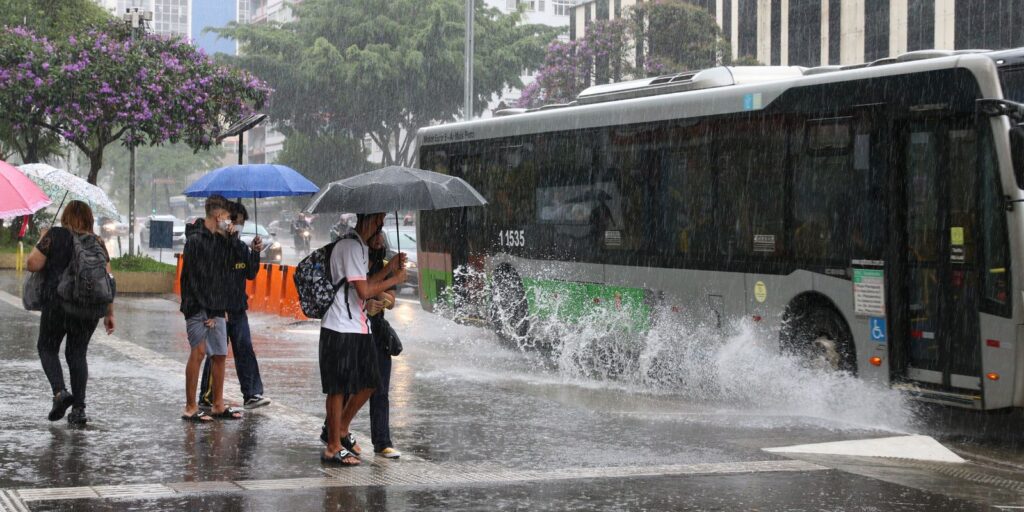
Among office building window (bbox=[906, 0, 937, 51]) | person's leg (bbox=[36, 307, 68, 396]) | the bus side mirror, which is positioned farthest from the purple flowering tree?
office building window (bbox=[906, 0, 937, 51])

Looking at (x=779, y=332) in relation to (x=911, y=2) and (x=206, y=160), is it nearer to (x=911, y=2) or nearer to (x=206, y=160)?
(x=911, y=2)

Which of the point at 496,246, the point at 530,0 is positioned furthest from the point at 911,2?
the point at 530,0

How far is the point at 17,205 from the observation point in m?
9.29

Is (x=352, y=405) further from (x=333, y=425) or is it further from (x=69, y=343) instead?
(x=69, y=343)

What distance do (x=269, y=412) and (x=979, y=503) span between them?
553 centimetres

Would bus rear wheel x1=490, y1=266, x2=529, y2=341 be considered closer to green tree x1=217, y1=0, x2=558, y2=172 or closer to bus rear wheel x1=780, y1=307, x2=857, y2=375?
bus rear wheel x1=780, y1=307, x2=857, y2=375

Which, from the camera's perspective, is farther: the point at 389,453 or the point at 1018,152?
the point at 1018,152

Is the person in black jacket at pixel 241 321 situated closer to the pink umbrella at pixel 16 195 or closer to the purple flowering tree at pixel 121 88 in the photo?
the pink umbrella at pixel 16 195

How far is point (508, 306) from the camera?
16109 millimetres

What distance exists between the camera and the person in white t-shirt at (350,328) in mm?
8250

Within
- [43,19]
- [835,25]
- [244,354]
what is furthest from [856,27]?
[244,354]

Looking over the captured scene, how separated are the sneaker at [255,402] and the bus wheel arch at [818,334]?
14.7ft

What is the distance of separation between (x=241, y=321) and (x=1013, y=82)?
6.18m

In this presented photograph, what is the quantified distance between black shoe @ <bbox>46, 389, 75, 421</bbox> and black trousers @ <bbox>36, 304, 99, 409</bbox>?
0.04 metres
